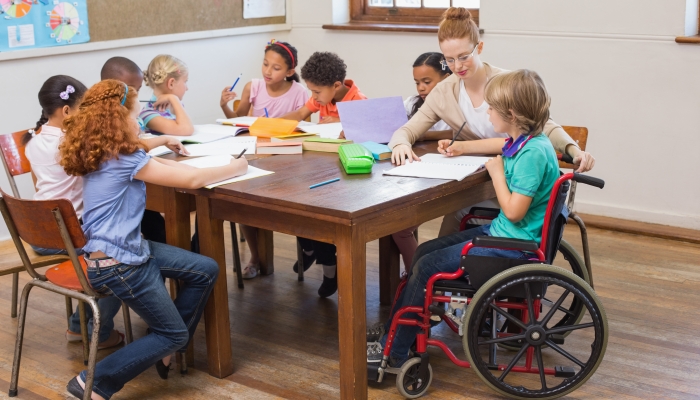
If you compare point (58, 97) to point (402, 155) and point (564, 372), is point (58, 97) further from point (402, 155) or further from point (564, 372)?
point (564, 372)

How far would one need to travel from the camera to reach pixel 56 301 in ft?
11.2

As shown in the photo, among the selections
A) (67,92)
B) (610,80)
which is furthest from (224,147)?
(610,80)

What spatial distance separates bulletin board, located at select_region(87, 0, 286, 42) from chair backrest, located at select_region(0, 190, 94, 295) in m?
2.09

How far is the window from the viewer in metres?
4.96

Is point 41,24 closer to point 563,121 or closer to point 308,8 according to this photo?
point 308,8

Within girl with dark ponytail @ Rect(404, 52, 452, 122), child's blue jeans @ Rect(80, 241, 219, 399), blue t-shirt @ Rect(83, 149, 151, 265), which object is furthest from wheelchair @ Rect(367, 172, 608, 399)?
girl with dark ponytail @ Rect(404, 52, 452, 122)

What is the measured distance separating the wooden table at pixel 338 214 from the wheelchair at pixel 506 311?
0.20 metres

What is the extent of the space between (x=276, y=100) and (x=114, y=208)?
5.25 ft

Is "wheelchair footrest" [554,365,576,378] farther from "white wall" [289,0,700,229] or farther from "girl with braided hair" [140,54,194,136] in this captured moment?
"white wall" [289,0,700,229]

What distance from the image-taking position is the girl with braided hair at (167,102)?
128 inches

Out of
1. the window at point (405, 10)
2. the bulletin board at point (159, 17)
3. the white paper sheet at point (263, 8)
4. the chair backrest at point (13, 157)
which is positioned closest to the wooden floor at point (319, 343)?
the chair backrest at point (13, 157)

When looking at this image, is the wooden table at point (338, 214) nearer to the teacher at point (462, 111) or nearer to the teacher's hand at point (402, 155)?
the teacher's hand at point (402, 155)

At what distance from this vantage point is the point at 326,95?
138 inches

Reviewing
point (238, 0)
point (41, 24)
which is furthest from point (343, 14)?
point (41, 24)
